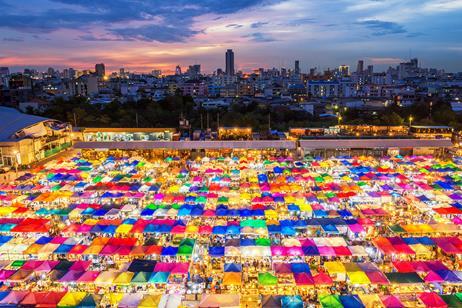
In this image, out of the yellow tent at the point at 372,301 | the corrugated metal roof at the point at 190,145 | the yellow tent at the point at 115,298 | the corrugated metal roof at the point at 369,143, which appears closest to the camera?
the yellow tent at the point at 372,301

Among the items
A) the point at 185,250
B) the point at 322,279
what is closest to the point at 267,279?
the point at 322,279

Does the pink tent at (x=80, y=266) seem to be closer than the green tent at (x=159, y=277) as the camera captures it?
No

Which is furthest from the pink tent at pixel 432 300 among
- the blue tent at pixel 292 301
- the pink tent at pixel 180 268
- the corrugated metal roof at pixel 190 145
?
the corrugated metal roof at pixel 190 145

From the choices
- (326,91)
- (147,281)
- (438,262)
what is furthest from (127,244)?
(326,91)

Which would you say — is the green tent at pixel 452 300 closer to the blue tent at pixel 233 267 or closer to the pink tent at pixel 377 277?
the pink tent at pixel 377 277

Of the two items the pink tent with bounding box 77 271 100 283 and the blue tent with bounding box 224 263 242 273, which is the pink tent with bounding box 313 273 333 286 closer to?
the blue tent with bounding box 224 263 242 273

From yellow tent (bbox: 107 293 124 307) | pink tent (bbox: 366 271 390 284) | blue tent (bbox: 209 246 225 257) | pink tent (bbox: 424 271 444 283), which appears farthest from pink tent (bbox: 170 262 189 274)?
pink tent (bbox: 424 271 444 283)
